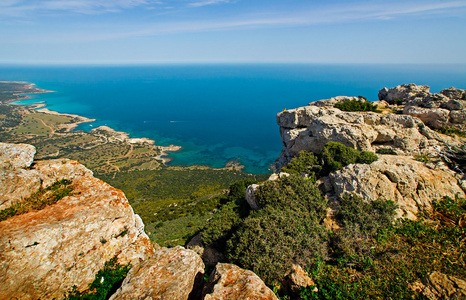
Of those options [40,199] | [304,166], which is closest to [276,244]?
[40,199]

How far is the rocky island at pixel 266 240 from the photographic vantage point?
572 centimetres

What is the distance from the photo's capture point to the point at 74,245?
6.27 m

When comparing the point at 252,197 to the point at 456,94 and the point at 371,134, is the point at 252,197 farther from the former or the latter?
the point at 456,94

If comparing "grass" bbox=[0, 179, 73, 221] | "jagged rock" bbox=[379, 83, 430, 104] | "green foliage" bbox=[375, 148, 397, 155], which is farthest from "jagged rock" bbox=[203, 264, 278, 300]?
"jagged rock" bbox=[379, 83, 430, 104]

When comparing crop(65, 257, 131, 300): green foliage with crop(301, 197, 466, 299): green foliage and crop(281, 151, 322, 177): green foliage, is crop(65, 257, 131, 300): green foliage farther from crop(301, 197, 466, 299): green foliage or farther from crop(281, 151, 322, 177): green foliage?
crop(281, 151, 322, 177): green foliage

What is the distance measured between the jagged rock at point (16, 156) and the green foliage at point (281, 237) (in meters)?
7.69

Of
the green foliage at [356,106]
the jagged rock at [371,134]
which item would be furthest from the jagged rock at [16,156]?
the green foliage at [356,106]

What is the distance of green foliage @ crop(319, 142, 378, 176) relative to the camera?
13162 mm

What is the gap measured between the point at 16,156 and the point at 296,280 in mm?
9945

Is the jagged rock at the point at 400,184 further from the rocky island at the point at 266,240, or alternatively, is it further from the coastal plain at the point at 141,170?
the coastal plain at the point at 141,170

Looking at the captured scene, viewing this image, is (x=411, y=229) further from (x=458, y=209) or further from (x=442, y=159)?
(x=442, y=159)

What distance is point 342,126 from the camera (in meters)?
17.7

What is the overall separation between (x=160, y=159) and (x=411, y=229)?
7926cm

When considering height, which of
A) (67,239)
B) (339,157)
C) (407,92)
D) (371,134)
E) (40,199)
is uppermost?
(407,92)
